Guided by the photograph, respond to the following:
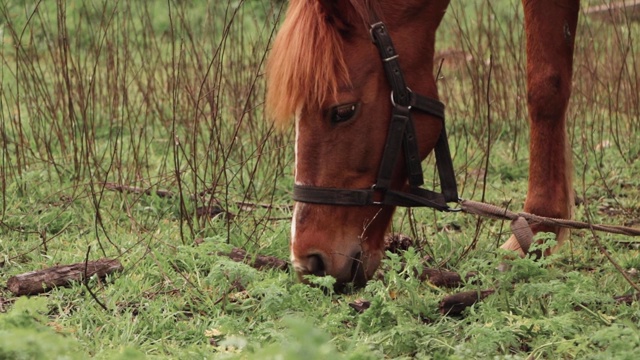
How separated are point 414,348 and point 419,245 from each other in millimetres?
1141

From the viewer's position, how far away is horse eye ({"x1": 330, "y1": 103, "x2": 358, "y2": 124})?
10.8 ft

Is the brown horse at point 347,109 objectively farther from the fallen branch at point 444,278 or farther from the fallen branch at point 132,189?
the fallen branch at point 132,189

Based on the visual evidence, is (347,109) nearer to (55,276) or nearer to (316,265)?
(316,265)

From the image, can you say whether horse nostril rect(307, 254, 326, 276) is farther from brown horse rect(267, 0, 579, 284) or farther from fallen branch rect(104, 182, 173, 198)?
fallen branch rect(104, 182, 173, 198)

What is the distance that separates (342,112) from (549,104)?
1.29m

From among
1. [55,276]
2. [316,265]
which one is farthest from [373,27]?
[55,276]

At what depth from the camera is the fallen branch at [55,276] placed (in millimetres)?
3539

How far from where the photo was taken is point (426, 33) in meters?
3.45

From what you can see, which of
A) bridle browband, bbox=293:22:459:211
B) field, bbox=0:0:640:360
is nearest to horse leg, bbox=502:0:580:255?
field, bbox=0:0:640:360

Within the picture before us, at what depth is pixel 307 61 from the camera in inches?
126

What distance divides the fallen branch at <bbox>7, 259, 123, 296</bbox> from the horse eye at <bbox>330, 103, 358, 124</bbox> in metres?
1.07

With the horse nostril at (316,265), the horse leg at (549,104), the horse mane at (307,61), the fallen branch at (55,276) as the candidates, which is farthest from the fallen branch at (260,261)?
the horse leg at (549,104)

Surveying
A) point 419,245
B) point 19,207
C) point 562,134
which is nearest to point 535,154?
point 562,134

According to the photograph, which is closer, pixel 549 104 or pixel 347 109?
pixel 347 109
